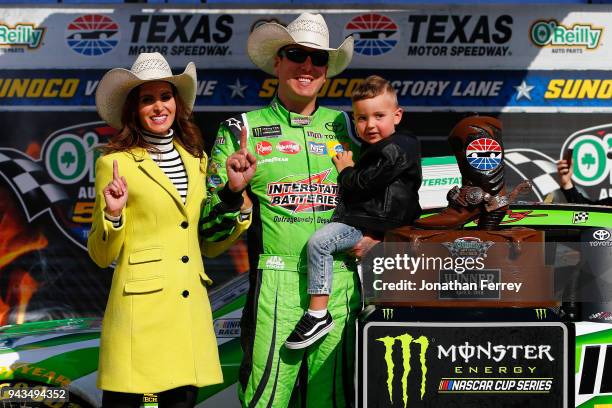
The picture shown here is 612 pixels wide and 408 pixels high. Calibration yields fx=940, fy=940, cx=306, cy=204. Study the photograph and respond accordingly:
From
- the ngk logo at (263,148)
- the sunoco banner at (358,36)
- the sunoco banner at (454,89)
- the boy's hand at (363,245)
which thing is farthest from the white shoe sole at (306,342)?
the sunoco banner at (358,36)

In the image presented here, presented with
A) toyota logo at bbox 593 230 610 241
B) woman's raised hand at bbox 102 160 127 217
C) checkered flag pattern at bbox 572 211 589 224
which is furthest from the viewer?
checkered flag pattern at bbox 572 211 589 224

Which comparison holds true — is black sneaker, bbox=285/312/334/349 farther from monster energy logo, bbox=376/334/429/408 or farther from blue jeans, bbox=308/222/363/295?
monster energy logo, bbox=376/334/429/408

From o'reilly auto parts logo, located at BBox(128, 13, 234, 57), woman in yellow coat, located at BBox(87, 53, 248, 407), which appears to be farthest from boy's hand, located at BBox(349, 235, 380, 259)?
o'reilly auto parts logo, located at BBox(128, 13, 234, 57)

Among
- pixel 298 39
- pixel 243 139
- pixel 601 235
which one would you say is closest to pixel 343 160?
pixel 243 139

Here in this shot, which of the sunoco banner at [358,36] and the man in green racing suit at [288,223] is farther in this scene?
the sunoco banner at [358,36]

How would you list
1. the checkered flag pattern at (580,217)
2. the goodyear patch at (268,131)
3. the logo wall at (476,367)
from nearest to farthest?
1. the logo wall at (476,367)
2. the goodyear patch at (268,131)
3. the checkered flag pattern at (580,217)

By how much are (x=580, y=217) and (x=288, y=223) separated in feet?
5.25

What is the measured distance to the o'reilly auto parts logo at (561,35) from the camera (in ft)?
24.4

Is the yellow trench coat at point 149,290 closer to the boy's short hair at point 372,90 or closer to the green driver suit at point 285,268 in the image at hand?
the green driver suit at point 285,268

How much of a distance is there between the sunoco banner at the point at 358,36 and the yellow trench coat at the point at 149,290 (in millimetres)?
4174

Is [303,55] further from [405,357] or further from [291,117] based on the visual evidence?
[405,357]

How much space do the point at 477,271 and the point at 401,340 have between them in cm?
35

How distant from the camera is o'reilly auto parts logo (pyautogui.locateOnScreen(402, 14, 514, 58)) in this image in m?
7.46

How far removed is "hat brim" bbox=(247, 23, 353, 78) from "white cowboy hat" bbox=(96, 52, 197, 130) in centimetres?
33
